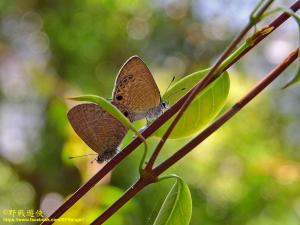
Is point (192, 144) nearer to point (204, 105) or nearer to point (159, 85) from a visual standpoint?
point (204, 105)

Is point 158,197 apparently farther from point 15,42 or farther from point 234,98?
point 15,42

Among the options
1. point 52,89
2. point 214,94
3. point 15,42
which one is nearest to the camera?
point 214,94

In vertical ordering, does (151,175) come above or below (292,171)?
above

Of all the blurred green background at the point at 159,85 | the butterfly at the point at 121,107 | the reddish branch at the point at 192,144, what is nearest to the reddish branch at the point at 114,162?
the reddish branch at the point at 192,144

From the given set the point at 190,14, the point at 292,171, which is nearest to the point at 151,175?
the point at 292,171

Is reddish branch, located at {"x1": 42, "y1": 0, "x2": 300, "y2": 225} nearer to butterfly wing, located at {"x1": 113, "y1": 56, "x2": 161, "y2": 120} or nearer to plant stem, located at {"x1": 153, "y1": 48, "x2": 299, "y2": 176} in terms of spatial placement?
plant stem, located at {"x1": 153, "y1": 48, "x2": 299, "y2": 176}

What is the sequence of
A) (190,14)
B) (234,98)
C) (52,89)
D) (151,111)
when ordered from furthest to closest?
(190,14) → (52,89) → (234,98) → (151,111)
